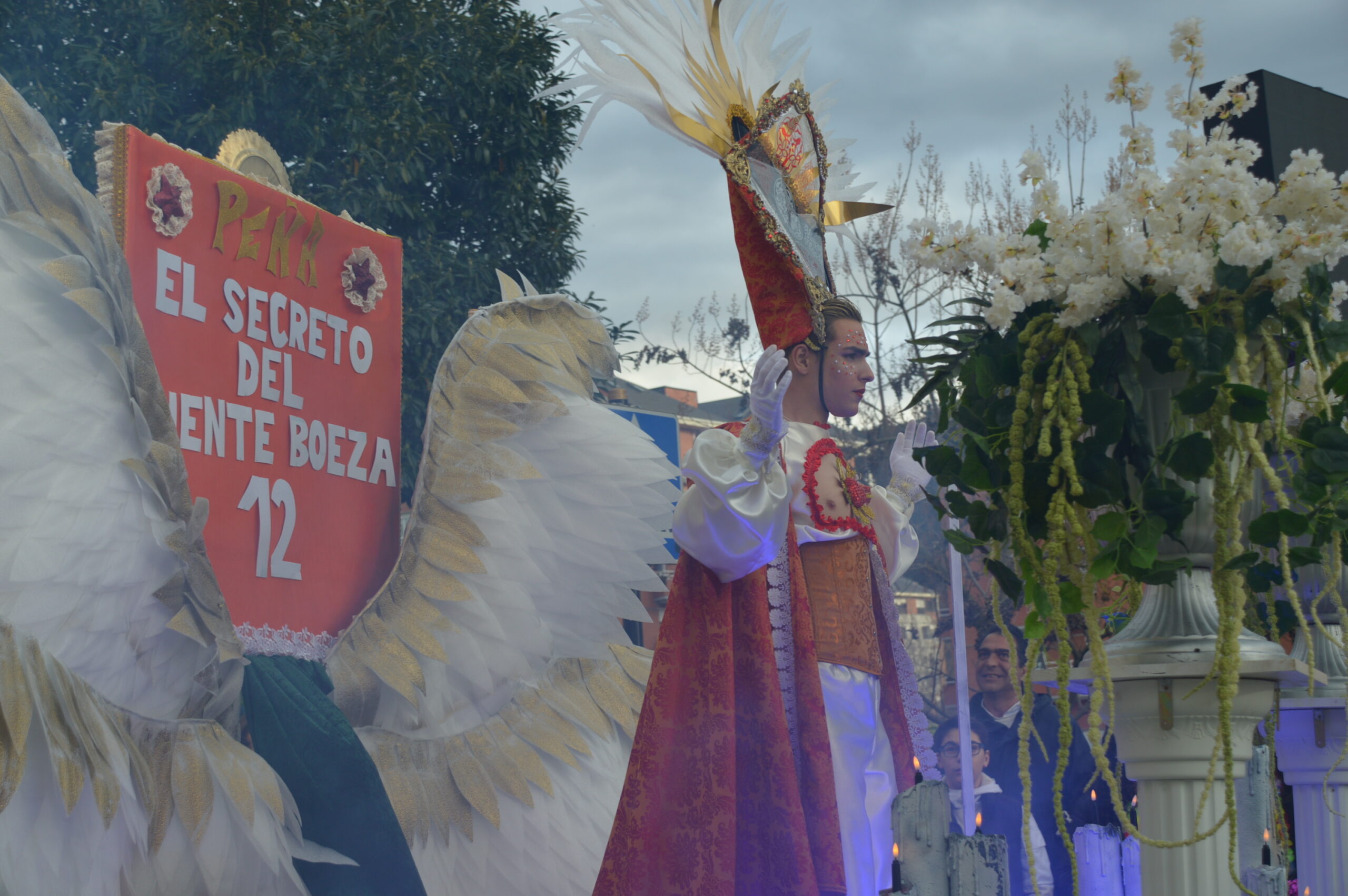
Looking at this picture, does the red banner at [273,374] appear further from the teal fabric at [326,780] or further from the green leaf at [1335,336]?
the green leaf at [1335,336]

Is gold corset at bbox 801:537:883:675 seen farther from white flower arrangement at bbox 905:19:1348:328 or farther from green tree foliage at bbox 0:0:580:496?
green tree foliage at bbox 0:0:580:496

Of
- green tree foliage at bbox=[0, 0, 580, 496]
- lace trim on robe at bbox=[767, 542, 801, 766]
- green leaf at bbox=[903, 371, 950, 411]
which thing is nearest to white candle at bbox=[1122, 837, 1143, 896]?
lace trim on robe at bbox=[767, 542, 801, 766]

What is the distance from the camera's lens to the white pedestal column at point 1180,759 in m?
1.60

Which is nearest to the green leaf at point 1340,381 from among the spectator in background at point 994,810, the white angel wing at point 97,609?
the spectator in background at point 994,810

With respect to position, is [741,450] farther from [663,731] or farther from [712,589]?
[663,731]

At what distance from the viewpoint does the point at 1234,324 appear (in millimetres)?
1607

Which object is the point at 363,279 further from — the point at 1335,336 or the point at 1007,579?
the point at 1335,336

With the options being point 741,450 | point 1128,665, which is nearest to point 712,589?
point 741,450

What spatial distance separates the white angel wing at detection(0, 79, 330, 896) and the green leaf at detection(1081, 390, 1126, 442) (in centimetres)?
263

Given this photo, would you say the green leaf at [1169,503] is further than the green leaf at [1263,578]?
No

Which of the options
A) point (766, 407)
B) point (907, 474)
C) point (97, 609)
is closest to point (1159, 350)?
point (766, 407)

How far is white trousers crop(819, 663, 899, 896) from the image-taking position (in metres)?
2.87

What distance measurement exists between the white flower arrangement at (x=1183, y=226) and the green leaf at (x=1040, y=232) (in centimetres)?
3

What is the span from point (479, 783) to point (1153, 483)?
128 inches
